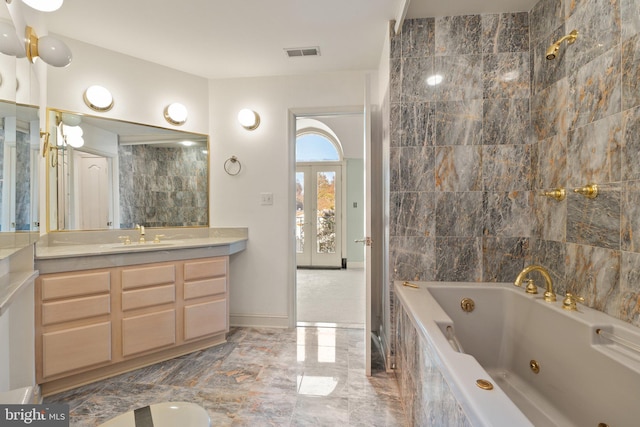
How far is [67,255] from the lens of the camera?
177 centimetres

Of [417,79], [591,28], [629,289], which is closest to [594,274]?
[629,289]

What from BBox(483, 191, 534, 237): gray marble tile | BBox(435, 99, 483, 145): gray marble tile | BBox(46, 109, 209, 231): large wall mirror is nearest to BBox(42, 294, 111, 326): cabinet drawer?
BBox(46, 109, 209, 231): large wall mirror

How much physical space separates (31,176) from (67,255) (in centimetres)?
57

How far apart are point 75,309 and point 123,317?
0.28 m

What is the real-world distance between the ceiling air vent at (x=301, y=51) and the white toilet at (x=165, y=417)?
8.08 ft

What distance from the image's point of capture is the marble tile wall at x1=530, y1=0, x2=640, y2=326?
1214mm

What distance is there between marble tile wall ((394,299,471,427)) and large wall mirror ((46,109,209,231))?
7.00 ft

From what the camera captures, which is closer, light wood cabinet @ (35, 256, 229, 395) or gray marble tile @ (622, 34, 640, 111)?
gray marble tile @ (622, 34, 640, 111)

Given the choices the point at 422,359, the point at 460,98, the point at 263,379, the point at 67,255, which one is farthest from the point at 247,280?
the point at 460,98

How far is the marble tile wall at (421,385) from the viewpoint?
0.93m

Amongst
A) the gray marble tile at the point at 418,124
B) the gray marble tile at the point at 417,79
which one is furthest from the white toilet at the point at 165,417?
the gray marble tile at the point at 417,79

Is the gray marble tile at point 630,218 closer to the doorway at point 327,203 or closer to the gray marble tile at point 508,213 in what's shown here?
the gray marble tile at point 508,213

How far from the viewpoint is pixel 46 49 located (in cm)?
158

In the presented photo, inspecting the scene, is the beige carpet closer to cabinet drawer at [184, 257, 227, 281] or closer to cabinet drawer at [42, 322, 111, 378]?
cabinet drawer at [184, 257, 227, 281]
